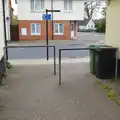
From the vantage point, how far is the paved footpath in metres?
5.34

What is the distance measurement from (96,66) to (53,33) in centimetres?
2361

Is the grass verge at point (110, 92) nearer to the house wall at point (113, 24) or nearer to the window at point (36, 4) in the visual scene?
the house wall at point (113, 24)

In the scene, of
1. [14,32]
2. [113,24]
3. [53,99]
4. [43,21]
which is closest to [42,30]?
[43,21]

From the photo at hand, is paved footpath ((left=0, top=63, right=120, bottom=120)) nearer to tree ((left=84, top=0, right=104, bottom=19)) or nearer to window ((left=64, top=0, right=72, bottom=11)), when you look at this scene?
window ((left=64, top=0, right=72, bottom=11))

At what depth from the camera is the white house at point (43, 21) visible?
31797mm

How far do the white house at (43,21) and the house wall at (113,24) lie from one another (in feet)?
72.2

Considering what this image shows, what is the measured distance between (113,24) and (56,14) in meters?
23.4

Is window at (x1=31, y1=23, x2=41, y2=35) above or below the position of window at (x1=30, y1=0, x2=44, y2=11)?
below

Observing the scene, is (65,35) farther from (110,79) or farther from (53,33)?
(110,79)

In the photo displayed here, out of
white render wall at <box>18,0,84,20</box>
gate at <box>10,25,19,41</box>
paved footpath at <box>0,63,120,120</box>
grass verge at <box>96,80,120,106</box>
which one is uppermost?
white render wall at <box>18,0,84,20</box>

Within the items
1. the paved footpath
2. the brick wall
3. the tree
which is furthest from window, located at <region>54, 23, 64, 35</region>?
the tree

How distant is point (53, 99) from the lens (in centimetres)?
649

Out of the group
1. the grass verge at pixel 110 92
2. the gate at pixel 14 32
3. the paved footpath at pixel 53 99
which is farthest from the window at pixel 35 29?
the grass verge at pixel 110 92

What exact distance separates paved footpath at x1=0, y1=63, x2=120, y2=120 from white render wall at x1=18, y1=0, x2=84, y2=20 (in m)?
22.8
